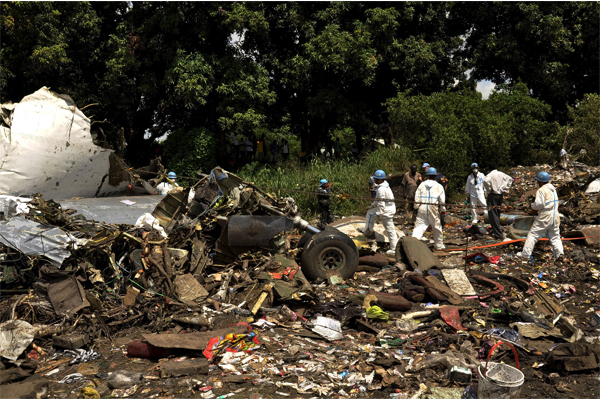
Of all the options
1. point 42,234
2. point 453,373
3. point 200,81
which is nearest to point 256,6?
point 200,81

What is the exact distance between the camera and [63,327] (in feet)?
19.8

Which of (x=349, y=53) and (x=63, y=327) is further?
(x=349, y=53)

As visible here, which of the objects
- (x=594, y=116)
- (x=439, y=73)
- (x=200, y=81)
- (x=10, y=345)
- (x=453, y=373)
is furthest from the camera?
(x=439, y=73)

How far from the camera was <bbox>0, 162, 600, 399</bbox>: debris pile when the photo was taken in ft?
16.1

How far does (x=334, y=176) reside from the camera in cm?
1611

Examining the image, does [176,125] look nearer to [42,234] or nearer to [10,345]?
[42,234]

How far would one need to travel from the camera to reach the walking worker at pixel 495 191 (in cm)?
1095

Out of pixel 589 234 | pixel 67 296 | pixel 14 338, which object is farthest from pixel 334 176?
pixel 14 338

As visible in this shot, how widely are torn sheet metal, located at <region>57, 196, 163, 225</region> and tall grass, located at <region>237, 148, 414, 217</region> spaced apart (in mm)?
5713

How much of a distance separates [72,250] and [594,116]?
61.9 ft

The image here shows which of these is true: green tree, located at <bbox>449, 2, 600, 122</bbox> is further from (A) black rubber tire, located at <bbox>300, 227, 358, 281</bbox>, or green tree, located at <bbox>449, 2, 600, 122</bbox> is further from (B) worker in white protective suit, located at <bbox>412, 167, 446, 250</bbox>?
(A) black rubber tire, located at <bbox>300, 227, 358, 281</bbox>

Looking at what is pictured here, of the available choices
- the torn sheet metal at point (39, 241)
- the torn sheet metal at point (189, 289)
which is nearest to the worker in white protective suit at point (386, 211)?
the torn sheet metal at point (189, 289)

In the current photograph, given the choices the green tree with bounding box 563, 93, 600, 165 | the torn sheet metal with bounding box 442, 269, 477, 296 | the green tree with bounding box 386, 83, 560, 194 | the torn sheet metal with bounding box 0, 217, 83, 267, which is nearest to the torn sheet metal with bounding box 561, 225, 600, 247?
the torn sheet metal with bounding box 442, 269, 477, 296

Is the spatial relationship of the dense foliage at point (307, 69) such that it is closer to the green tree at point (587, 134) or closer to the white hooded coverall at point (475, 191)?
the green tree at point (587, 134)
